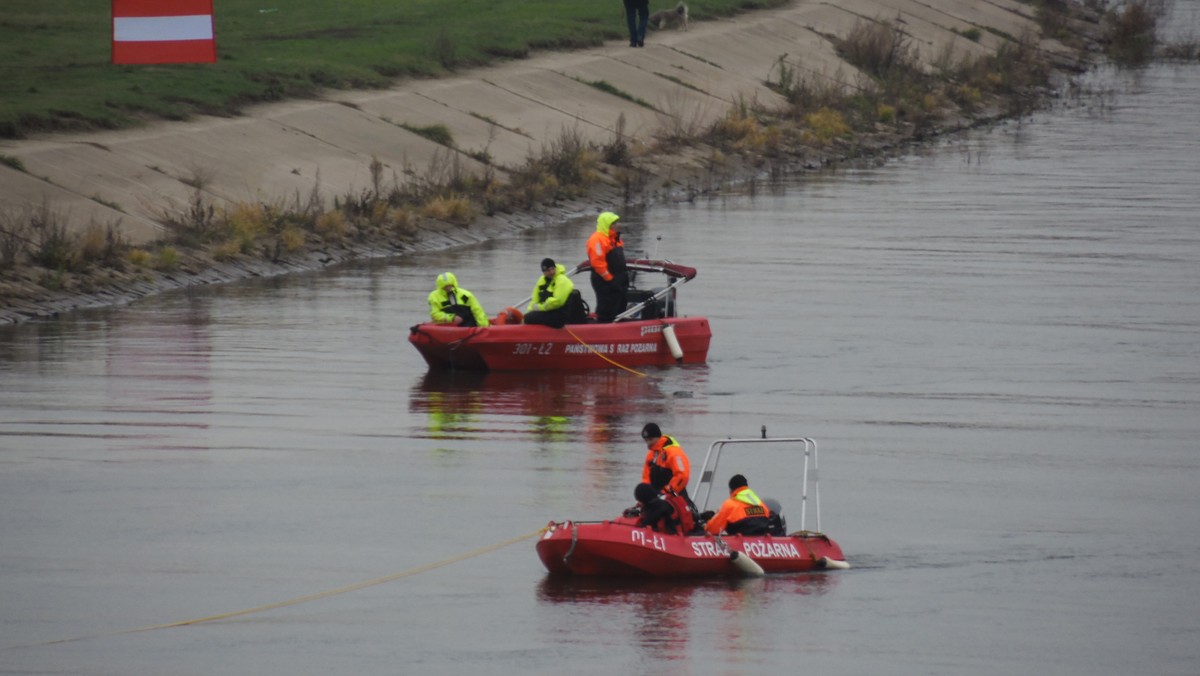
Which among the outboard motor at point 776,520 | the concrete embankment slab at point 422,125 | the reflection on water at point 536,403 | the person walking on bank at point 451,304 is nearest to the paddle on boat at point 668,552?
the outboard motor at point 776,520

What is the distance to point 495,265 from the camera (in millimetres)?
37938

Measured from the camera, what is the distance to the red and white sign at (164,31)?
128 feet

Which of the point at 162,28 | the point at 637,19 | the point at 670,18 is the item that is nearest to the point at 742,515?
the point at 162,28

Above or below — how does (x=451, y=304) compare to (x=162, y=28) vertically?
below

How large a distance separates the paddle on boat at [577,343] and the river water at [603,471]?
358 mm

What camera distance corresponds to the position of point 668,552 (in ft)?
58.6

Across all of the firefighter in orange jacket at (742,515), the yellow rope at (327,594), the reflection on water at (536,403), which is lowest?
the yellow rope at (327,594)

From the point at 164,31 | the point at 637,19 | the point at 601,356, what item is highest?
the point at 637,19

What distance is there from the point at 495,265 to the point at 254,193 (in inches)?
205

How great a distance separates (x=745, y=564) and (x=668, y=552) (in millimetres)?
719

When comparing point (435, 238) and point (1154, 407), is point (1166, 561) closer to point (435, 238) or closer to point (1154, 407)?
point (1154, 407)

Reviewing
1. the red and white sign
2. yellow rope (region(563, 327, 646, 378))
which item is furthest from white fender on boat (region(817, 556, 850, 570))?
Result: the red and white sign

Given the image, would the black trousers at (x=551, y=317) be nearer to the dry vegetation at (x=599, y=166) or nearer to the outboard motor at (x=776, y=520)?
the outboard motor at (x=776, y=520)

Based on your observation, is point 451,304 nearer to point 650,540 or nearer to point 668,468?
point 668,468
